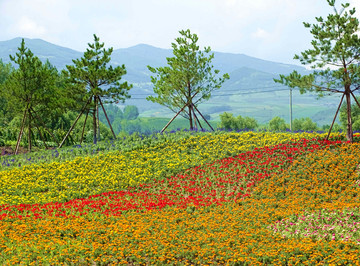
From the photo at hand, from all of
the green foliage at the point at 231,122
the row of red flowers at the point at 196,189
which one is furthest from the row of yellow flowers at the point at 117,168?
the green foliage at the point at 231,122

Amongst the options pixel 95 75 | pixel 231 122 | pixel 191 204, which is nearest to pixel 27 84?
pixel 95 75

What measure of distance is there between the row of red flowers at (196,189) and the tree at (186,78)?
910cm

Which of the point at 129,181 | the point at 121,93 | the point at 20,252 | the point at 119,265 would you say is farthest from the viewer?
the point at 121,93

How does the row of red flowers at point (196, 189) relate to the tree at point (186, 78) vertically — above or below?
below

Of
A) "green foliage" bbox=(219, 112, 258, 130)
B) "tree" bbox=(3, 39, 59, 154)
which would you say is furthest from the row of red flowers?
"green foliage" bbox=(219, 112, 258, 130)

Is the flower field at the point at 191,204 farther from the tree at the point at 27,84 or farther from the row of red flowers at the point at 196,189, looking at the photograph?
the tree at the point at 27,84

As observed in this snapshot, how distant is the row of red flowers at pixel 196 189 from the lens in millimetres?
14414

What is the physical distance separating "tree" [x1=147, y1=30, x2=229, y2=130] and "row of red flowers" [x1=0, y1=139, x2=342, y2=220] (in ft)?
29.9

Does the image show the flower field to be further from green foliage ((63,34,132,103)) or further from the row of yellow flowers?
green foliage ((63,34,132,103))

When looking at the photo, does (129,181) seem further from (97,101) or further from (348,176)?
(97,101)

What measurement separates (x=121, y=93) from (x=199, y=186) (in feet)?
44.7

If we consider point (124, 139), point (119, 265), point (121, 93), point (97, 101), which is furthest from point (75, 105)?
point (119, 265)

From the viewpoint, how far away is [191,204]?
48.9ft

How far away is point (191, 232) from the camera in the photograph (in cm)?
1162
